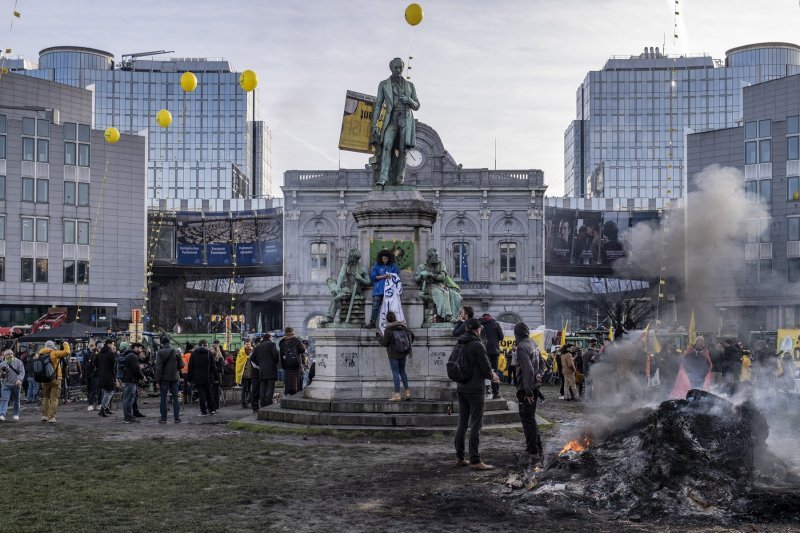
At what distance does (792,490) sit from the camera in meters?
9.20

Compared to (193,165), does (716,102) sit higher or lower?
higher

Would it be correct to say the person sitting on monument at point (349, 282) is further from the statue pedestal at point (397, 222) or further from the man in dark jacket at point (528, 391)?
the man in dark jacket at point (528, 391)

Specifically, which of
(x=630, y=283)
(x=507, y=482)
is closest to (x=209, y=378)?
(x=507, y=482)

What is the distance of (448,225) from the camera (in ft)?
232

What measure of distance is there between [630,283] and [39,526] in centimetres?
6870

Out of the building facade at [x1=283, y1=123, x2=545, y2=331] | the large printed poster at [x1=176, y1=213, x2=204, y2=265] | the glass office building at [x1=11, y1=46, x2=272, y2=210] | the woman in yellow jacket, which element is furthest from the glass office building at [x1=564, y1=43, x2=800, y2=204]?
the woman in yellow jacket

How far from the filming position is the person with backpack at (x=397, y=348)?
15055 millimetres

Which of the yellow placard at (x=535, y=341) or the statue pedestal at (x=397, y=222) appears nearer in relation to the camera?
the statue pedestal at (x=397, y=222)

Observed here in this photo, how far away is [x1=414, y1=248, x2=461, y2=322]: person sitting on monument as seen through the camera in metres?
17.3

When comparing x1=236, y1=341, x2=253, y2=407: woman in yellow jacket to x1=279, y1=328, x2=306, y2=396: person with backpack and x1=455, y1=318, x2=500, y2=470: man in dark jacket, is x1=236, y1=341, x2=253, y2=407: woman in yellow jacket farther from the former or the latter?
x1=455, y1=318, x2=500, y2=470: man in dark jacket

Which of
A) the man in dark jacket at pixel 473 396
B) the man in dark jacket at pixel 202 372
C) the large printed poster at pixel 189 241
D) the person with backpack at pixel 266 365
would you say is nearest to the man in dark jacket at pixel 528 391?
the man in dark jacket at pixel 473 396

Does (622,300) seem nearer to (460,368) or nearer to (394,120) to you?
(394,120)

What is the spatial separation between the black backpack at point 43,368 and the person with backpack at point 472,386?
31.3 feet

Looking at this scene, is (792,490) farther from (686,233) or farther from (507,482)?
(686,233)
